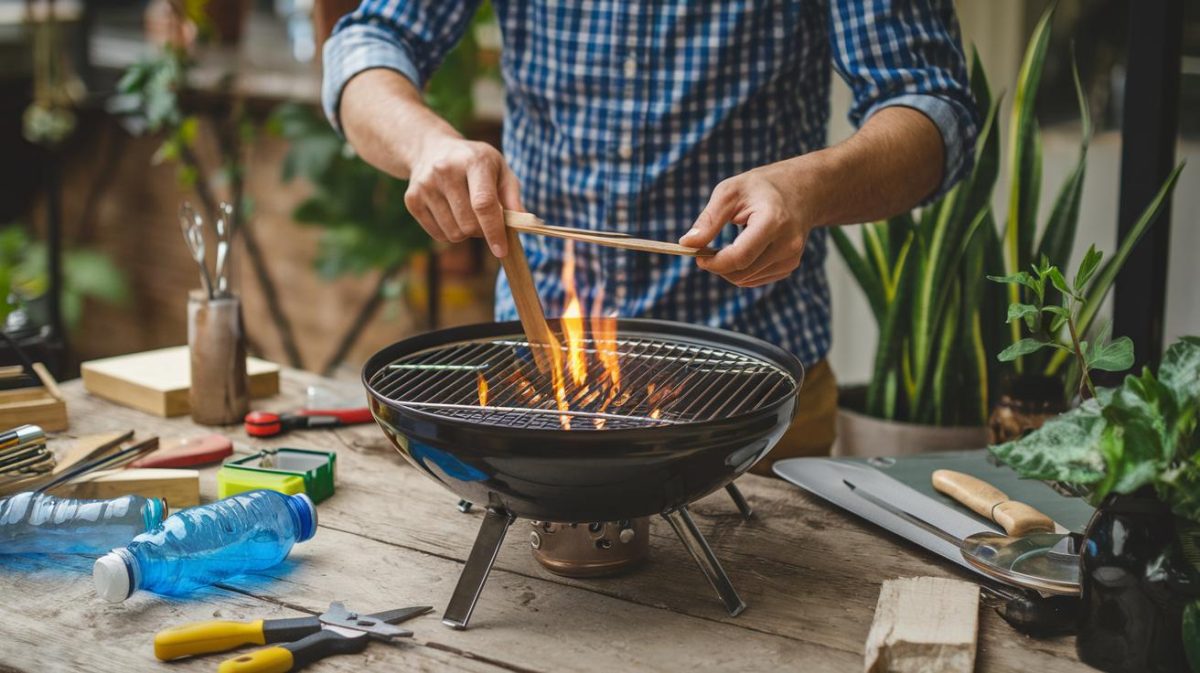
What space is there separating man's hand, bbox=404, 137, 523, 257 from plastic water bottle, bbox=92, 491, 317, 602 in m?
0.40

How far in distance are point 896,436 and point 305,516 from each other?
1412mm

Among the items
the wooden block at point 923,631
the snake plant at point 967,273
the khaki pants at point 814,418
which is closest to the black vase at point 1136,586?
the wooden block at point 923,631

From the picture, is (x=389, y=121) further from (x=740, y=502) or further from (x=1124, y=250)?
(x=1124, y=250)

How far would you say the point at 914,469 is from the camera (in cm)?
156

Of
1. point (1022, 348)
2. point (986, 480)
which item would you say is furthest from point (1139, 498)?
point (986, 480)

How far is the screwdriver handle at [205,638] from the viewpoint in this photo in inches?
43.0

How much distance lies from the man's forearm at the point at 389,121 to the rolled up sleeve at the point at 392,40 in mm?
33

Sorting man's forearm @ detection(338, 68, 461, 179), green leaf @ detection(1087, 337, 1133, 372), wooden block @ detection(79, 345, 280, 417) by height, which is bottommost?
wooden block @ detection(79, 345, 280, 417)

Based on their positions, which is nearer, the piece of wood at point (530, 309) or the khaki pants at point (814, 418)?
the piece of wood at point (530, 309)

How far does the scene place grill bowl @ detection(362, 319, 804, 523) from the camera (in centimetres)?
108

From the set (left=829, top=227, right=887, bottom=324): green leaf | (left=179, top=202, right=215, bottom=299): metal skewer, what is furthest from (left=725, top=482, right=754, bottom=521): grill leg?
(left=829, top=227, right=887, bottom=324): green leaf

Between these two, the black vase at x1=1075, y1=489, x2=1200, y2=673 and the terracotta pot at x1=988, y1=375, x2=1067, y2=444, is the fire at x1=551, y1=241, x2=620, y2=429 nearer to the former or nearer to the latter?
the black vase at x1=1075, y1=489, x2=1200, y2=673

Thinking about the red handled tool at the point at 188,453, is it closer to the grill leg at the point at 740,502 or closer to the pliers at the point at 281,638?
Result: the pliers at the point at 281,638

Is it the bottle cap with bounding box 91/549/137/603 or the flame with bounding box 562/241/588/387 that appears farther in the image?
the flame with bounding box 562/241/588/387
